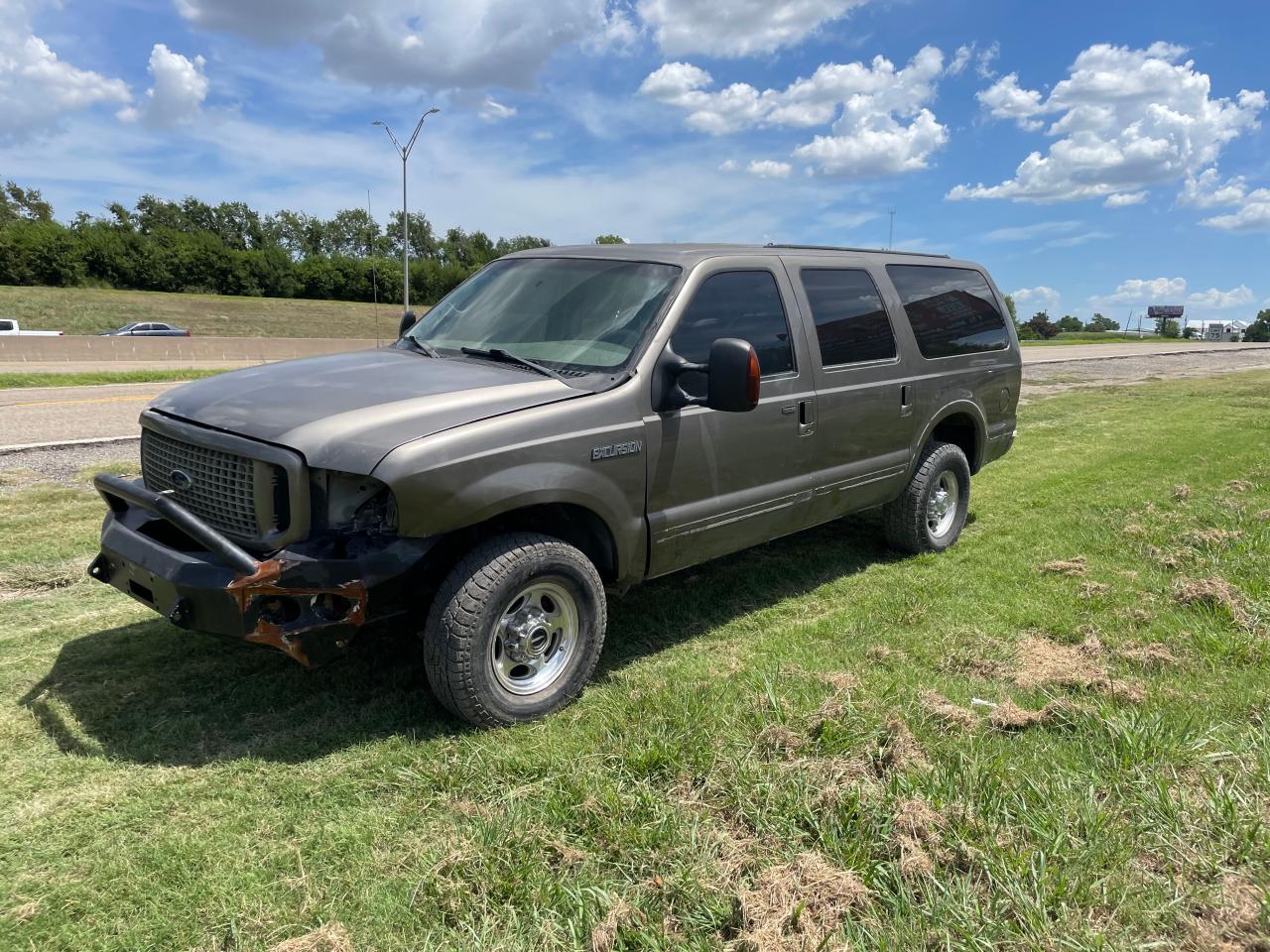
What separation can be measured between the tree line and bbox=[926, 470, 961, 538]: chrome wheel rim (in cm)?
3359

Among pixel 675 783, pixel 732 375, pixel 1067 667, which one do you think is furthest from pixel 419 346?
pixel 1067 667

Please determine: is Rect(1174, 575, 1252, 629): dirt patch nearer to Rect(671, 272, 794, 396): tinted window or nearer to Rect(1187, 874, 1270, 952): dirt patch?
Rect(1187, 874, 1270, 952): dirt patch

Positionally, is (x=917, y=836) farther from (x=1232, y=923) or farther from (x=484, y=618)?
(x=484, y=618)

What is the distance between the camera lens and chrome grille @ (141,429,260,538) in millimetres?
3312

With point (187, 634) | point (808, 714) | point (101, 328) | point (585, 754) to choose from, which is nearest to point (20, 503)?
point (187, 634)

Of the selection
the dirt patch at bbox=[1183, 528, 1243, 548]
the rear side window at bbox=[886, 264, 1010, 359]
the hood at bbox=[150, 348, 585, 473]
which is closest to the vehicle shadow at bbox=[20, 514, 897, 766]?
the hood at bbox=[150, 348, 585, 473]

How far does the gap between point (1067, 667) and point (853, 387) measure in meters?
1.91

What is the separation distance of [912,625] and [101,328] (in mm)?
49476

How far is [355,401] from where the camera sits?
3449 millimetres

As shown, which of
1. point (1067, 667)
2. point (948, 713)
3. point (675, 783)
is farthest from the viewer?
point (1067, 667)

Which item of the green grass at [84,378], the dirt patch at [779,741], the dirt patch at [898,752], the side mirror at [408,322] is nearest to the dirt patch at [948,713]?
the dirt patch at [898,752]

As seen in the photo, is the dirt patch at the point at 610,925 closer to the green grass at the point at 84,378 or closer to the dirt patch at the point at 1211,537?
the dirt patch at the point at 1211,537

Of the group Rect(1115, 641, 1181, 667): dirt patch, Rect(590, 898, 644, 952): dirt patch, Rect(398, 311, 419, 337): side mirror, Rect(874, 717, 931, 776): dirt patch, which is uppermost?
Rect(398, 311, 419, 337): side mirror

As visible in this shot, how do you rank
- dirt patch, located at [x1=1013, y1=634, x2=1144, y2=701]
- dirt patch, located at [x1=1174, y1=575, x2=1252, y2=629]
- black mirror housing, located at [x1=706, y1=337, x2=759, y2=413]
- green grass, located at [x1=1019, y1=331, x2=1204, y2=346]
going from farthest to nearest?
green grass, located at [x1=1019, y1=331, x2=1204, y2=346] < dirt patch, located at [x1=1174, y1=575, x2=1252, y2=629] < dirt patch, located at [x1=1013, y1=634, x2=1144, y2=701] < black mirror housing, located at [x1=706, y1=337, x2=759, y2=413]
